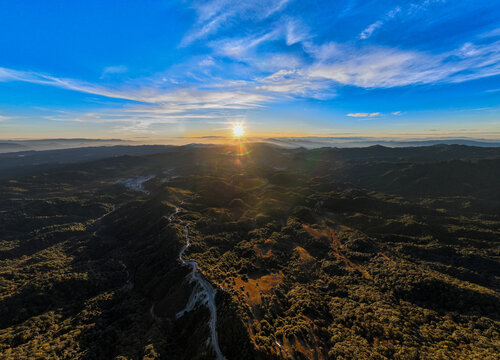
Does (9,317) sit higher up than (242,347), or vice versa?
(242,347)

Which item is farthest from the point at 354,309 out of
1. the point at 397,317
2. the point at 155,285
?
the point at 155,285

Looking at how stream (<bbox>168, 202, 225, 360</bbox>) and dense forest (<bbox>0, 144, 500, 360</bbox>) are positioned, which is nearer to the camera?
stream (<bbox>168, 202, 225, 360</bbox>)

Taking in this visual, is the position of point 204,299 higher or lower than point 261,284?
higher

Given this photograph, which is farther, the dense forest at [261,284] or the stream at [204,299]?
the dense forest at [261,284]

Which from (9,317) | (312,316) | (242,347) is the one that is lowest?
(9,317)

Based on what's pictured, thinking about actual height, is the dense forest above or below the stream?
below

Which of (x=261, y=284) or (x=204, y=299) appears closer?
(x=204, y=299)

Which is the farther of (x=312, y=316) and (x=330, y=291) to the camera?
(x=330, y=291)

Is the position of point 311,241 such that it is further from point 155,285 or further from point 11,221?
point 11,221

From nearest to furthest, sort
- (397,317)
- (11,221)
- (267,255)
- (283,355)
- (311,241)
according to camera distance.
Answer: (283,355), (397,317), (267,255), (311,241), (11,221)

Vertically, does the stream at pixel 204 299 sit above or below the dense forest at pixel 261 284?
above

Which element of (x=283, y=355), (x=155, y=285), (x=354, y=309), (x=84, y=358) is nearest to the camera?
(x=283, y=355)
